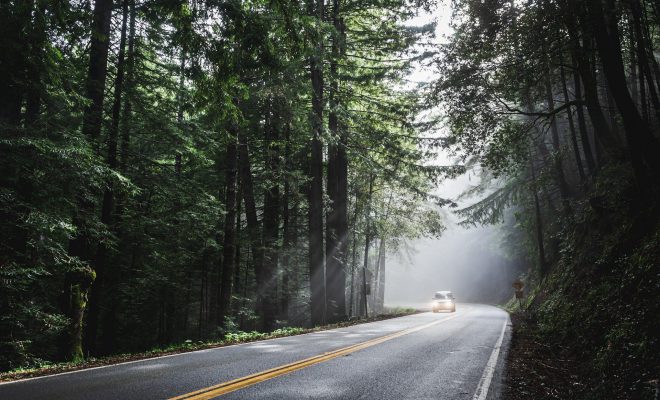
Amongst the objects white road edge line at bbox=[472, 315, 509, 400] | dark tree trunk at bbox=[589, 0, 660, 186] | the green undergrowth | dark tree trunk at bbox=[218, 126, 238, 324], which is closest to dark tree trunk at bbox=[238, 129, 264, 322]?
dark tree trunk at bbox=[218, 126, 238, 324]

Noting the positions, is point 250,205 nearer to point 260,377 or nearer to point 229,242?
point 229,242

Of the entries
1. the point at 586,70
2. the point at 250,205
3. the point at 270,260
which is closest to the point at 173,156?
the point at 250,205

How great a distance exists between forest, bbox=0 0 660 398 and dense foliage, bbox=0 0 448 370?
0.23 ft

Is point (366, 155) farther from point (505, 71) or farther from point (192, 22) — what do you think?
point (192, 22)

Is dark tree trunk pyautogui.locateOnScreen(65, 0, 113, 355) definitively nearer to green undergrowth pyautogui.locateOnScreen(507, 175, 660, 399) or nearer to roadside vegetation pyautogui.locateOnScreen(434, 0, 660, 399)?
roadside vegetation pyautogui.locateOnScreen(434, 0, 660, 399)

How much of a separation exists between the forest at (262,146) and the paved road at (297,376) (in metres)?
2.05

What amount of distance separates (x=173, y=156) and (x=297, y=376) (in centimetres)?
1225

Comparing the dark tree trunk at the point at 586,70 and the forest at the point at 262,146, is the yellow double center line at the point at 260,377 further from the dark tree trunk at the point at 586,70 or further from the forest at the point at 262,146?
→ the dark tree trunk at the point at 586,70

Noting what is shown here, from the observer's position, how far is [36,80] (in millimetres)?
9078

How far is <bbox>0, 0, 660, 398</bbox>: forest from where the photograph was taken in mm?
7984

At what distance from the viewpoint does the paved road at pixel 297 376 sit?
528cm

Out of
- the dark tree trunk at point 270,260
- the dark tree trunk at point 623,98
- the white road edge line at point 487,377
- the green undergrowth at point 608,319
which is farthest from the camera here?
the dark tree trunk at point 270,260

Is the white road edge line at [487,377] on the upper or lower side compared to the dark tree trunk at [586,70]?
lower

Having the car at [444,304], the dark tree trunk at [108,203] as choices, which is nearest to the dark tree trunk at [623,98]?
the dark tree trunk at [108,203]
